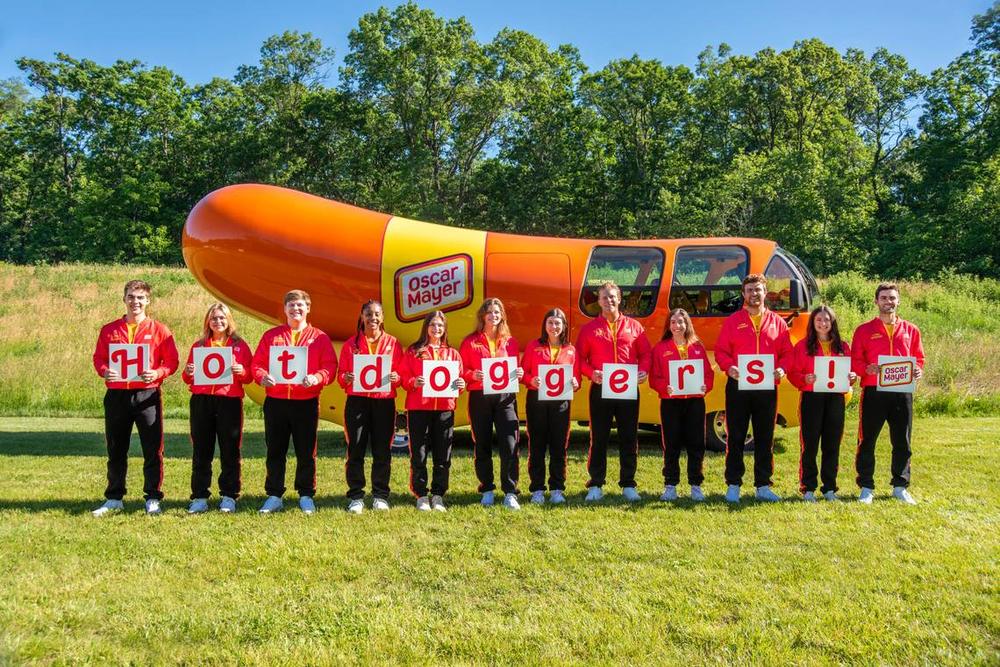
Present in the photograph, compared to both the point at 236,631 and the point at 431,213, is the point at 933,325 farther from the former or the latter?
the point at 431,213

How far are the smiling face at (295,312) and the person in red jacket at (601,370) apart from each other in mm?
2411

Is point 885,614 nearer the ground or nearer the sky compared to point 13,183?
nearer the ground

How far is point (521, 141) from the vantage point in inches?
1495

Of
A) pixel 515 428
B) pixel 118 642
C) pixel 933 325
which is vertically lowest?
pixel 118 642

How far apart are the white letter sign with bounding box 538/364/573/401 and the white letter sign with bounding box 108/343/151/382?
326cm

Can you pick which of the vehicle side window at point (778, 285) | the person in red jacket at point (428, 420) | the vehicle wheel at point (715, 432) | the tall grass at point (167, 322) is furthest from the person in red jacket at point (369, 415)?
the tall grass at point (167, 322)

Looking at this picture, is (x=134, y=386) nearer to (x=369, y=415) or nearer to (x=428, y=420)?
(x=369, y=415)

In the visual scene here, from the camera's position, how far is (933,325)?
735 inches

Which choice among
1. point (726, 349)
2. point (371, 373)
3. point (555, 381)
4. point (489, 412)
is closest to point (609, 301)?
point (555, 381)

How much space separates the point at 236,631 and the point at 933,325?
19.9 meters

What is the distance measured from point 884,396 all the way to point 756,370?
1.13 metres

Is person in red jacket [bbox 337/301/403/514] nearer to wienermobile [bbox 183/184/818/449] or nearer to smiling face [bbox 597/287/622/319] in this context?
smiling face [bbox 597/287/622/319]

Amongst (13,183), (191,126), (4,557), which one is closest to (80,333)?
(4,557)

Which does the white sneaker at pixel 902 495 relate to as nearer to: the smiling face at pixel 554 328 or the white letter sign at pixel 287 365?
the smiling face at pixel 554 328
